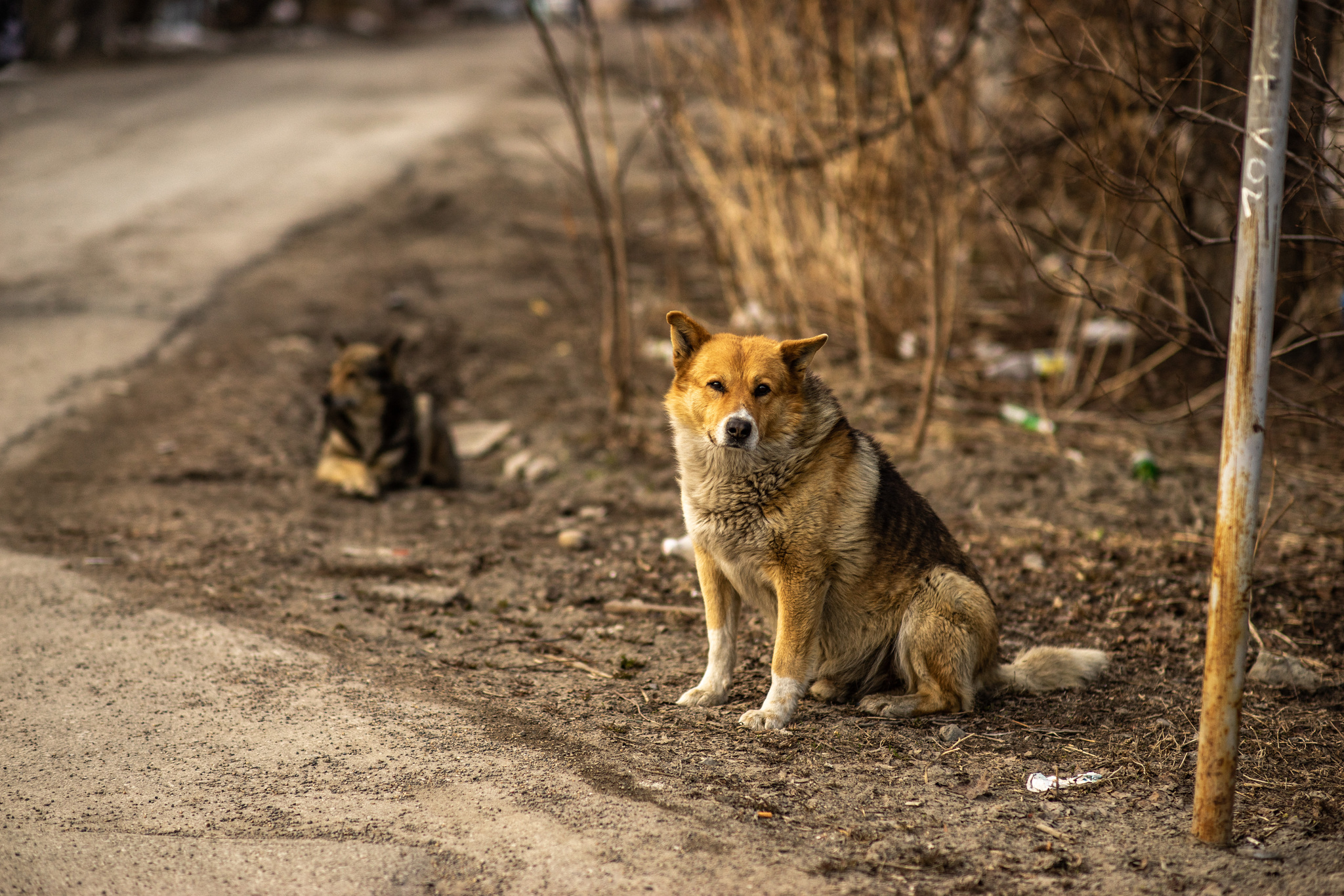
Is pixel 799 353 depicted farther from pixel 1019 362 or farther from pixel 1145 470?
pixel 1019 362

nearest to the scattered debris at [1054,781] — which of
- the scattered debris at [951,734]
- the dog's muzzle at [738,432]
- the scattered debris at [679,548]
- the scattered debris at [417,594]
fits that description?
the scattered debris at [951,734]

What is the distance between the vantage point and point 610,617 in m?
5.46

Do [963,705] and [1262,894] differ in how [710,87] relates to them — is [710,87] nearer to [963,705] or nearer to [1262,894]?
[963,705]

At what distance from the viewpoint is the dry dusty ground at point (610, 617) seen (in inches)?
130

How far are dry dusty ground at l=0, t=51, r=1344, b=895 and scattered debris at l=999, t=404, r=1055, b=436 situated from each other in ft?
0.37

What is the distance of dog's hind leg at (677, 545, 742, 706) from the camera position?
433 centimetres

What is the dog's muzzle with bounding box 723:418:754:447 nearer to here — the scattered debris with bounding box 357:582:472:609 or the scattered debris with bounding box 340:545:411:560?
the scattered debris with bounding box 357:582:472:609

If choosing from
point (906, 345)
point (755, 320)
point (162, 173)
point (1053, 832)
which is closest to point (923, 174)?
point (906, 345)

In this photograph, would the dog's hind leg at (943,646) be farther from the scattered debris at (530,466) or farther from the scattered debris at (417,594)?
the scattered debris at (530,466)

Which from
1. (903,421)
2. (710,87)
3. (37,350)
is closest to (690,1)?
(710,87)

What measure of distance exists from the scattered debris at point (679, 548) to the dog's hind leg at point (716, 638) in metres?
1.52

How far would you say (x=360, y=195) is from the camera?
41.5 feet

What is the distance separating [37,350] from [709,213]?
5.73 meters

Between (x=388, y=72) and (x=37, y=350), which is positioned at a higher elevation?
(x=388, y=72)
